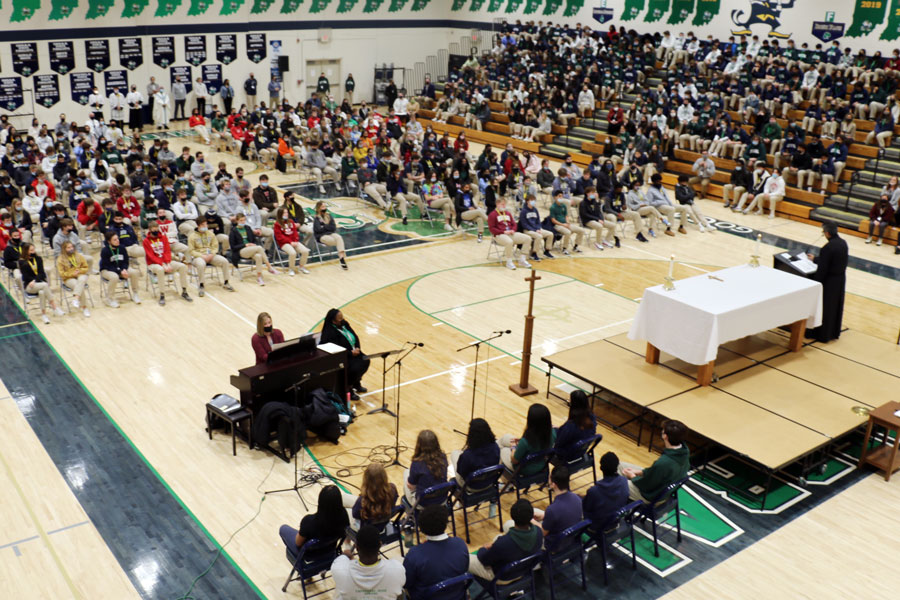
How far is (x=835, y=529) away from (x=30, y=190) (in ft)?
56.0

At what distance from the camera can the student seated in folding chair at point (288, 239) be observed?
1644 centimetres

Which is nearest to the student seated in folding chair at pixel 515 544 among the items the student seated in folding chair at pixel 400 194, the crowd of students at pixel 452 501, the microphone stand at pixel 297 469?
the crowd of students at pixel 452 501

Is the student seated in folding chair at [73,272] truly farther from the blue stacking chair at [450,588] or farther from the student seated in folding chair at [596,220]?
the student seated in folding chair at [596,220]

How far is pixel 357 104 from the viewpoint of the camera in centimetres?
3903

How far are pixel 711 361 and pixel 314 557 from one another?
231 inches

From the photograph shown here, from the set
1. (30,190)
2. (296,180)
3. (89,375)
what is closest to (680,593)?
(89,375)

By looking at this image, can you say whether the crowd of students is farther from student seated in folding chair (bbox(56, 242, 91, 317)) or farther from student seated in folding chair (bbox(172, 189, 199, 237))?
student seated in folding chair (bbox(172, 189, 199, 237))

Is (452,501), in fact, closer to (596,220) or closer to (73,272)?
(73,272)

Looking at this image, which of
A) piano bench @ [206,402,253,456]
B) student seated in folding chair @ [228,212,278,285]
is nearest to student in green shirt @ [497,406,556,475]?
piano bench @ [206,402,253,456]

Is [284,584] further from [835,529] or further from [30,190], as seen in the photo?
[30,190]

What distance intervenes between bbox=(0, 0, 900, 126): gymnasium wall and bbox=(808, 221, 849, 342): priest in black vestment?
20.6 metres

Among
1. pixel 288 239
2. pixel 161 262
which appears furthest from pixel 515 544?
pixel 288 239

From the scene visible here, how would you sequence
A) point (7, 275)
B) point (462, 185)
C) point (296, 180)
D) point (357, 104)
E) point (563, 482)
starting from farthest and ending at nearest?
point (357, 104)
point (296, 180)
point (462, 185)
point (7, 275)
point (563, 482)

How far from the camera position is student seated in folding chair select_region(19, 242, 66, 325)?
1378 cm
